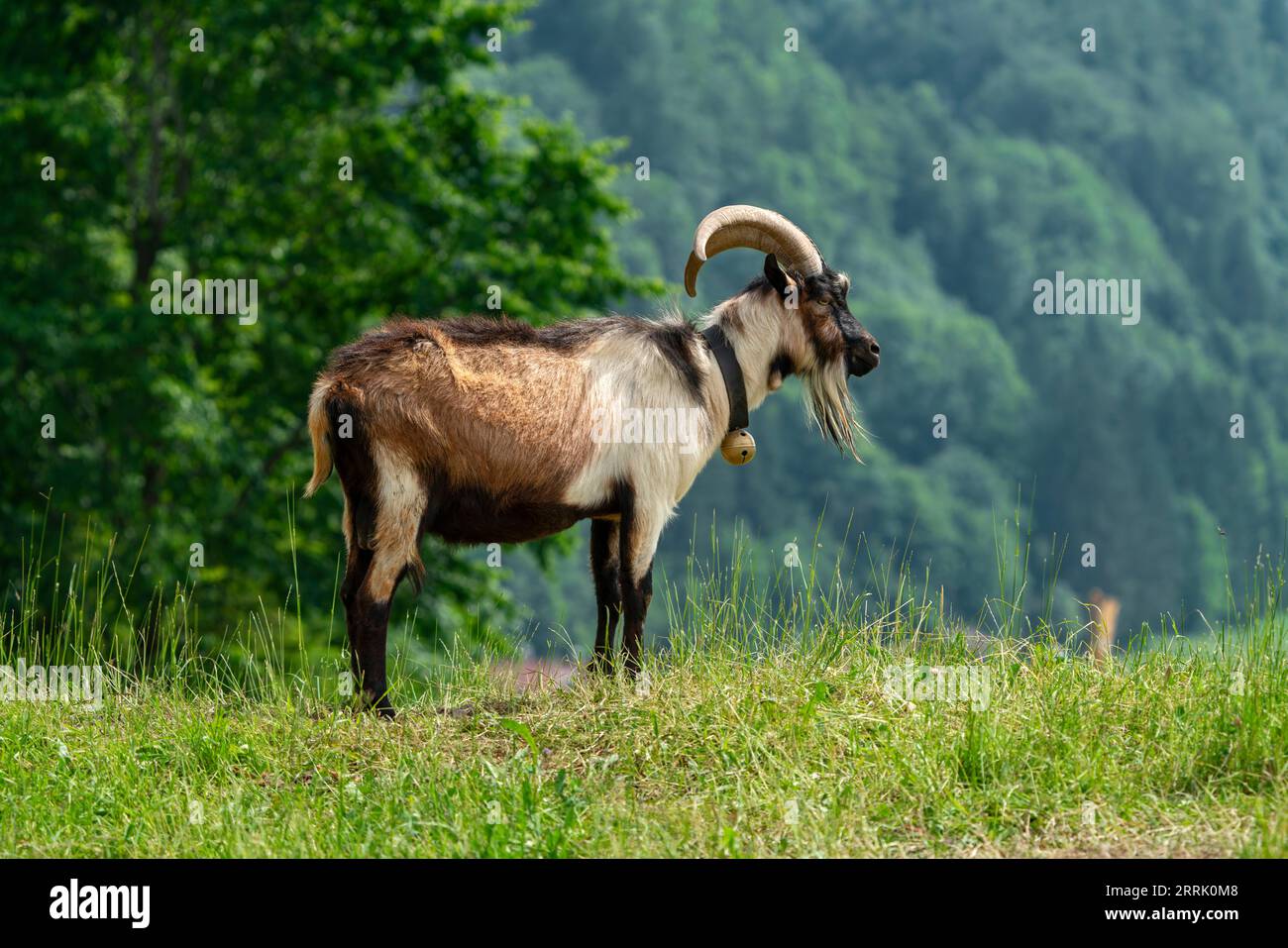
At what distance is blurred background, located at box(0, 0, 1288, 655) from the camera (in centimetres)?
1504

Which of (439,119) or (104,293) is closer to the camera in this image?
(104,293)

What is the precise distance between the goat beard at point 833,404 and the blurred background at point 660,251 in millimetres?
755

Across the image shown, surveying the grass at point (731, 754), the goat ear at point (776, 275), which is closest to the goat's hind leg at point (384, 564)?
the grass at point (731, 754)

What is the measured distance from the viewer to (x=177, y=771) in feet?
20.7

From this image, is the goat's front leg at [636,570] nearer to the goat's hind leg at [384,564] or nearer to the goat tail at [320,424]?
the goat's hind leg at [384,564]

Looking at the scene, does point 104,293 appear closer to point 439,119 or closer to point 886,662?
point 439,119

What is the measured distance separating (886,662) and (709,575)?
0.92 metres

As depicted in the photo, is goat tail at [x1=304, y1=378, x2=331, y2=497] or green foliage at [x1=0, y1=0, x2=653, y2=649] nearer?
goat tail at [x1=304, y1=378, x2=331, y2=497]

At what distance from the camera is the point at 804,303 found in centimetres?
748

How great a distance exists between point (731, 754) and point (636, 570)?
1317mm

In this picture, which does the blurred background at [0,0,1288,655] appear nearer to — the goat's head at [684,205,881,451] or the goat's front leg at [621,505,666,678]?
the goat's front leg at [621,505,666,678]

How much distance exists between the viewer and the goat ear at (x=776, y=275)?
7406 mm

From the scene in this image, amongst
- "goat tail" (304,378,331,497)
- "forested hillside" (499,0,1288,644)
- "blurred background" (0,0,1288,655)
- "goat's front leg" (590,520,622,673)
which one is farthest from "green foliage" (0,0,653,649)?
"forested hillside" (499,0,1288,644)
